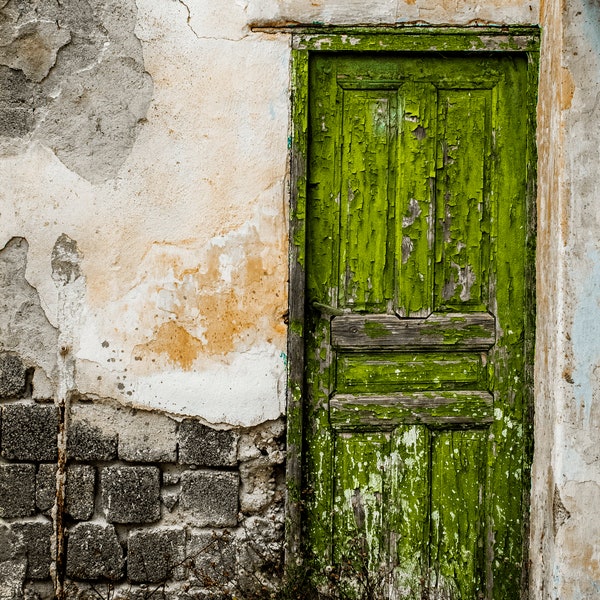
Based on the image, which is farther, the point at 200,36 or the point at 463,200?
the point at 463,200

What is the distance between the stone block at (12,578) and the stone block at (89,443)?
0.51m

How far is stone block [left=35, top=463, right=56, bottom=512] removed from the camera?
314 centimetres

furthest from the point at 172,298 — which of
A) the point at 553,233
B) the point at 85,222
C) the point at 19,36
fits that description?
the point at 553,233

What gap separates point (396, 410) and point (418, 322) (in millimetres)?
390

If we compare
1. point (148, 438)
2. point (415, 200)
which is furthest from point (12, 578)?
point (415, 200)

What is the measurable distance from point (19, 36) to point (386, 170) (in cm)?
163

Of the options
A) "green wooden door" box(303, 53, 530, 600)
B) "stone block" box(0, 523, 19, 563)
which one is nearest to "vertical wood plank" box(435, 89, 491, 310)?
"green wooden door" box(303, 53, 530, 600)

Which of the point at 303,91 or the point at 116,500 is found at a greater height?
the point at 303,91

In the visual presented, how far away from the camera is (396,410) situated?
3229mm

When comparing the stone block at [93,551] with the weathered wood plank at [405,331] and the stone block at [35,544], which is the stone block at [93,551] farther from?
the weathered wood plank at [405,331]

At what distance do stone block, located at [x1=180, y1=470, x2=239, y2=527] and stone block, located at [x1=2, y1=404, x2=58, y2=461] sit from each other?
0.58 meters

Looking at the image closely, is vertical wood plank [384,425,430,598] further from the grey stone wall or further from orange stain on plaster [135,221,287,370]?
orange stain on plaster [135,221,287,370]

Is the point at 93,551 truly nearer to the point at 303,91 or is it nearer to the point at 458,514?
the point at 458,514

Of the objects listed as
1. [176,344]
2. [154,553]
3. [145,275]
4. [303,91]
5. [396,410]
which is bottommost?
[154,553]
